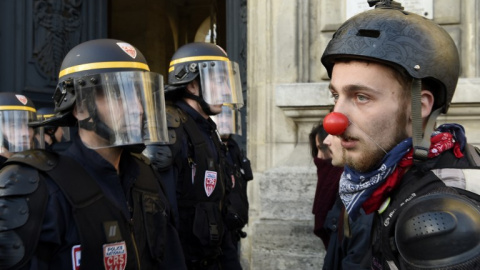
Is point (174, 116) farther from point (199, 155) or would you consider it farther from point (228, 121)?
point (228, 121)

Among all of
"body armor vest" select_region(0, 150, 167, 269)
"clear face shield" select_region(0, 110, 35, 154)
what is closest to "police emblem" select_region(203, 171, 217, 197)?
"body armor vest" select_region(0, 150, 167, 269)

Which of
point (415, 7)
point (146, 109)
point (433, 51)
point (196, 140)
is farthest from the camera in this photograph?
point (415, 7)

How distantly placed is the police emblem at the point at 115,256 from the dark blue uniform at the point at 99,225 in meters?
0.02

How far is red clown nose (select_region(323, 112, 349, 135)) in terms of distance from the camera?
5.61 feet

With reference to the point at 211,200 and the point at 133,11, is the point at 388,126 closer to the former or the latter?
the point at 211,200

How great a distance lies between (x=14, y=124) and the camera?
4805 mm

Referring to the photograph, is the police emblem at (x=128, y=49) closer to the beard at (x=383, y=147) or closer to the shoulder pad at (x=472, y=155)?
the beard at (x=383, y=147)

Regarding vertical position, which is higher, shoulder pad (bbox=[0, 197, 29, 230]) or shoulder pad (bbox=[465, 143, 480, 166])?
shoulder pad (bbox=[465, 143, 480, 166])

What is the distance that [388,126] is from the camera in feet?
5.59

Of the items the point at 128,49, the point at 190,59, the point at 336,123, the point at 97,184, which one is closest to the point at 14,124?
the point at 190,59

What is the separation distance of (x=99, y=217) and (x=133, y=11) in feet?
36.8

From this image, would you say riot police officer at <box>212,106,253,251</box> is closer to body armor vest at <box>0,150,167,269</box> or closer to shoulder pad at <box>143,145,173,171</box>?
shoulder pad at <box>143,145,173,171</box>

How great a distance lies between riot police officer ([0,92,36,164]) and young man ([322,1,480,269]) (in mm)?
3406

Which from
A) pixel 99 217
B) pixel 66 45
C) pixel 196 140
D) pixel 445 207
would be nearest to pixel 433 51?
pixel 445 207
